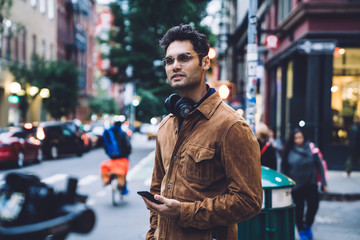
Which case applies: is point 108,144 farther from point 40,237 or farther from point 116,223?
point 40,237

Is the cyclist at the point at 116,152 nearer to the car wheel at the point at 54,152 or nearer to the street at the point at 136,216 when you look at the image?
the street at the point at 136,216

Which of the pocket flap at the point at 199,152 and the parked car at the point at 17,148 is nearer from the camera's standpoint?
the pocket flap at the point at 199,152

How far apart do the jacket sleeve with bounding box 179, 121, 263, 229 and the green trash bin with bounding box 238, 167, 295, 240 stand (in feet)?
7.95

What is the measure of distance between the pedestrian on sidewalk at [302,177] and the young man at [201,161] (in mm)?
5005

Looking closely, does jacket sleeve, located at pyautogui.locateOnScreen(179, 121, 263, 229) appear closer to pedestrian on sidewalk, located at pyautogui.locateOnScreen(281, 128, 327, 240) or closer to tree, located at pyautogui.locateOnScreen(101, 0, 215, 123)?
pedestrian on sidewalk, located at pyautogui.locateOnScreen(281, 128, 327, 240)

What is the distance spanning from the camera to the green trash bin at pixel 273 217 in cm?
462

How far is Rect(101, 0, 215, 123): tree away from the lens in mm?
27672

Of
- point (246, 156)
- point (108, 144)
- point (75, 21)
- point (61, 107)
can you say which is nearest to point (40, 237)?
point (246, 156)

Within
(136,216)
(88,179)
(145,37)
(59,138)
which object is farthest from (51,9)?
(136,216)

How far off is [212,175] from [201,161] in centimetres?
10

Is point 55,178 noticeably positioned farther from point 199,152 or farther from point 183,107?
point 199,152

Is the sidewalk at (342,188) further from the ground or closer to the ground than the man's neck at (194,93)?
closer to the ground

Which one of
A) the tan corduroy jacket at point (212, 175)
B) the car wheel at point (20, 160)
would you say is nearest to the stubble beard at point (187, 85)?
the tan corduroy jacket at point (212, 175)

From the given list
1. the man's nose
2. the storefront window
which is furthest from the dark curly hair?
the storefront window
